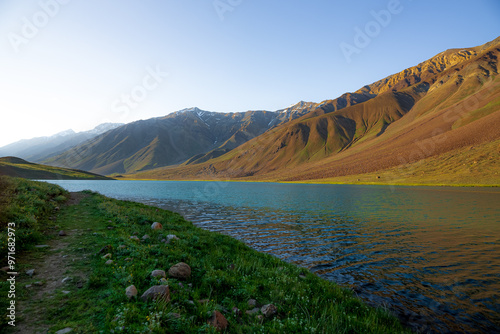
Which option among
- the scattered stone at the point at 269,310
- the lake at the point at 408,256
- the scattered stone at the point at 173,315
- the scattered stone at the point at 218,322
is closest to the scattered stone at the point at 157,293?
the scattered stone at the point at 173,315

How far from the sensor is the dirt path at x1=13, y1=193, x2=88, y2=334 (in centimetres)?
644

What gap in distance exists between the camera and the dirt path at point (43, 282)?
6.44 m

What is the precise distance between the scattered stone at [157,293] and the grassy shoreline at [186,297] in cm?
25

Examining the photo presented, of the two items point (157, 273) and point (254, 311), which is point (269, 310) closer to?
point (254, 311)

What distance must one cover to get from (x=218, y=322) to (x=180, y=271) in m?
3.86

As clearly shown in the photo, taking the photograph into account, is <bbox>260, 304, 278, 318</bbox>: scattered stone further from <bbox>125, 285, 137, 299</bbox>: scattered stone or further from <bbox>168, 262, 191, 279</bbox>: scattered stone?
<bbox>125, 285, 137, 299</bbox>: scattered stone

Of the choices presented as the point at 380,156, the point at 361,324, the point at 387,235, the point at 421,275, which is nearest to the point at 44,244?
the point at 361,324

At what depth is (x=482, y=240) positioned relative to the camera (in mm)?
20969

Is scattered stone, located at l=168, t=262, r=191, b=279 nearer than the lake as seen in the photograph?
Yes

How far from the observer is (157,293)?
25.2 feet

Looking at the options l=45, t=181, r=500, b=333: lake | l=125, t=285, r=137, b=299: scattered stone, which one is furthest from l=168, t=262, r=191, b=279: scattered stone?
l=45, t=181, r=500, b=333: lake

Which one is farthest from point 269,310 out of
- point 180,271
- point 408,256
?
point 408,256

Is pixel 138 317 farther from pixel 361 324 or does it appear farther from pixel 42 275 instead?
pixel 361 324

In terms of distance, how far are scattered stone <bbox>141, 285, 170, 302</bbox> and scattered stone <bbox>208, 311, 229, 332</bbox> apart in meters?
1.72
